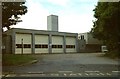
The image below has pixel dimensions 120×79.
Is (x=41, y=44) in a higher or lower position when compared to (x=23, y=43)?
lower

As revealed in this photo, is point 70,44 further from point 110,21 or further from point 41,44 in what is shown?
point 110,21

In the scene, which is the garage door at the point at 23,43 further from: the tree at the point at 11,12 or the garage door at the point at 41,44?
the tree at the point at 11,12

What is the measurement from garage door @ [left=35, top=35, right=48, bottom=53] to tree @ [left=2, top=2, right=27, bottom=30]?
107ft

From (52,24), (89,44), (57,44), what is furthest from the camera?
(89,44)

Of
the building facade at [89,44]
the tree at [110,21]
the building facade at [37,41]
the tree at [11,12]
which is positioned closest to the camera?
the tree at [11,12]

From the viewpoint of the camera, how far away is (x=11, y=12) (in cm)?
2780

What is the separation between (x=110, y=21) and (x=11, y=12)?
1338cm

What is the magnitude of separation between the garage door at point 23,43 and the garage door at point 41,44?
2158mm

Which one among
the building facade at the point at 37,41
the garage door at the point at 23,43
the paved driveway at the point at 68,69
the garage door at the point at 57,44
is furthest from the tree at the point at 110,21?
the garage door at the point at 57,44

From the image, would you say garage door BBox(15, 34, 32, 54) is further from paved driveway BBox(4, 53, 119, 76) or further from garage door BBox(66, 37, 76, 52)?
paved driveway BBox(4, 53, 119, 76)

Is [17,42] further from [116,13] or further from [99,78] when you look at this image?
[99,78]

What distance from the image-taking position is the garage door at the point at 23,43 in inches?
2287

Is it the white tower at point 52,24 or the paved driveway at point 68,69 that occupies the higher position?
the white tower at point 52,24

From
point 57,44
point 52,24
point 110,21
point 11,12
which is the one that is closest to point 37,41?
point 57,44
